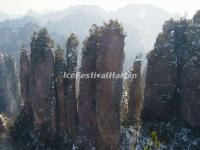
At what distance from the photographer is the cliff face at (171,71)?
59.4 metres

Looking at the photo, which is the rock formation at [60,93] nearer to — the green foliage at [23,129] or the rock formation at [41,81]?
the rock formation at [41,81]

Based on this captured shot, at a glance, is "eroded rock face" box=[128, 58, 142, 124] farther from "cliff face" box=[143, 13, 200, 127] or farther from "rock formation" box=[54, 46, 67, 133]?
"rock formation" box=[54, 46, 67, 133]

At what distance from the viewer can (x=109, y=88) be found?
5550 cm

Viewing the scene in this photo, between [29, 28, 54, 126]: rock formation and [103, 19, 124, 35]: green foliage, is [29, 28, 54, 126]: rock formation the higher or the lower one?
the lower one

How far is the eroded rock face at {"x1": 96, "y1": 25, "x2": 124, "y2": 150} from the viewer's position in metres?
54.9

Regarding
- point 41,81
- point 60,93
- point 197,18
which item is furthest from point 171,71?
point 41,81

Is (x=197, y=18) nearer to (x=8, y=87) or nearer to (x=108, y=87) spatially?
(x=108, y=87)

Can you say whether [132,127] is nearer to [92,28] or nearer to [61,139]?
[61,139]

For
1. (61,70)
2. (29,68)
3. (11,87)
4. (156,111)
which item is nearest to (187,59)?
(156,111)

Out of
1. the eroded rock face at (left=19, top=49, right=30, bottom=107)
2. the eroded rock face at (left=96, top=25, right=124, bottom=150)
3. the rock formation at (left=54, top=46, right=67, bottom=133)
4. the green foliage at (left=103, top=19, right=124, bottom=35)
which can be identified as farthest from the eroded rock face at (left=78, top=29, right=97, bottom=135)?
the eroded rock face at (left=19, top=49, right=30, bottom=107)

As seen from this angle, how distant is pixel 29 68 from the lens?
218 feet

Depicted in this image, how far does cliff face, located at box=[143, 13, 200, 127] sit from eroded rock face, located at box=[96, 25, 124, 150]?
7.79m

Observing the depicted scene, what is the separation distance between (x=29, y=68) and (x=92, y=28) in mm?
14303

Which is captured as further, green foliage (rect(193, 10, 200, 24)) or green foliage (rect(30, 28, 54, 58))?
green foliage (rect(30, 28, 54, 58))
